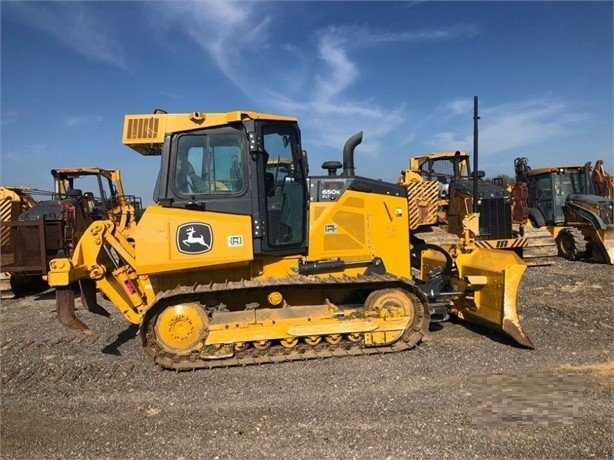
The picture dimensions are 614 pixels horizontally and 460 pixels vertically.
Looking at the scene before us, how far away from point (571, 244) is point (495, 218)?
267 cm

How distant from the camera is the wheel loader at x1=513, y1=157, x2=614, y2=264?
42.8 ft

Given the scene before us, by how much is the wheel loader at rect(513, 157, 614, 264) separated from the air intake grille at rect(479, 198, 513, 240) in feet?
6.10

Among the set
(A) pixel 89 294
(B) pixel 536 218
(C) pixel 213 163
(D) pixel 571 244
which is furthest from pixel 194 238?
(B) pixel 536 218

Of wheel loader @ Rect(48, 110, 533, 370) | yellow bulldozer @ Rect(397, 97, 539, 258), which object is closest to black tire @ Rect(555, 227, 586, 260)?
yellow bulldozer @ Rect(397, 97, 539, 258)

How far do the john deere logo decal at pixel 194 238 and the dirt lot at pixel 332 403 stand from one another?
1417 millimetres

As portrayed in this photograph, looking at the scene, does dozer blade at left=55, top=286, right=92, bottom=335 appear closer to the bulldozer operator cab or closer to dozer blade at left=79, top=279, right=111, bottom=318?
dozer blade at left=79, top=279, right=111, bottom=318

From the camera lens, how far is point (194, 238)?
5.29 m

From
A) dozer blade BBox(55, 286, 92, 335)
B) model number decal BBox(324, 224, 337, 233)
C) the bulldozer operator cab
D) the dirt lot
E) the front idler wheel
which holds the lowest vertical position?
the dirt lot

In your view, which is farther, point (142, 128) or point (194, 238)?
point (142, 128)

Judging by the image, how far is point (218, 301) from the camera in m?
5.54

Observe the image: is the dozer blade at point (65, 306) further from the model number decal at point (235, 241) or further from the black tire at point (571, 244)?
the black tire at point (571, 244)

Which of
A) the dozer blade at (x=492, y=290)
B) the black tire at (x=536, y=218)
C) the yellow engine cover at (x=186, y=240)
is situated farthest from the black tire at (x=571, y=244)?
the yellow engine cover at (x=186, y=240)

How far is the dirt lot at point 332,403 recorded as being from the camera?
3496mm

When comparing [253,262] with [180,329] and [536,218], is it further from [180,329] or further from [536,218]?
[536,218]
